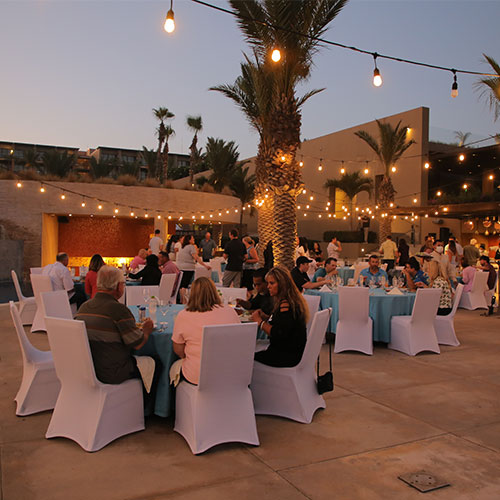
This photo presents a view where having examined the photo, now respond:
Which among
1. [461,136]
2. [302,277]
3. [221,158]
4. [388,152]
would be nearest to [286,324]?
[302,277]

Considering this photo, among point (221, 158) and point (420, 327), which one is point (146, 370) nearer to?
point (420, 327)

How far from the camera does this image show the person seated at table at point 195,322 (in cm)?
381

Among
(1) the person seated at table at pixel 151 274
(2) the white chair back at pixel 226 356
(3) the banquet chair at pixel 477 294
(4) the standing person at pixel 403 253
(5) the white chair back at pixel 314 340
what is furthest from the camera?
(4) the standing person at pixel 403 253

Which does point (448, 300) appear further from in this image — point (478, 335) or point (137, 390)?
point (137, 390)

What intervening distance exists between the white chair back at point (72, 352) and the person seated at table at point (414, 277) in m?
5.45

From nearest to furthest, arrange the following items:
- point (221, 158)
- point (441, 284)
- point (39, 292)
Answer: point (441, 284), point (39, 292), point (221, 158)

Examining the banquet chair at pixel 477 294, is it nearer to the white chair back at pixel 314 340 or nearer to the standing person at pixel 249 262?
the standing person at pixel 249 262

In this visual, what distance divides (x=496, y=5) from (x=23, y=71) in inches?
800

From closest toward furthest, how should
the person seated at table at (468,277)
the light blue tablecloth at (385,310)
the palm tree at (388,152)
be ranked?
the light blue tablecloth at (385,310), the person seated at table at (468,277), the palm tree at (388,152)

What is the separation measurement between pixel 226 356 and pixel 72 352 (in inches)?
44.5

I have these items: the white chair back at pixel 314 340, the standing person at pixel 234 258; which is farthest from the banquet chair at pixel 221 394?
the standing person at pixel 234 258

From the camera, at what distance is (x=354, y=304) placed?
7133 millimetres

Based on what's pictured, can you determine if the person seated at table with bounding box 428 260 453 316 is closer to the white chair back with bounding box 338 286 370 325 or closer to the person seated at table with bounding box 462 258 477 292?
the white chair back with bounding box 338 286 370 325

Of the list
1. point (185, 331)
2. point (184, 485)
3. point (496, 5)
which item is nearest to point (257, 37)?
point (496, 5)
